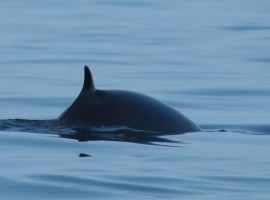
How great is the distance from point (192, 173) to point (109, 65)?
10548 millimetres

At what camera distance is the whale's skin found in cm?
1249

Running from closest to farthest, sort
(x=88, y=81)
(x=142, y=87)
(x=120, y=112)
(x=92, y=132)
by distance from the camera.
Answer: (x=88, y=81) → (x=92, y=132) → (x=120, y=112) → (x=142, y=87)

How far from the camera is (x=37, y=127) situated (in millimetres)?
13023

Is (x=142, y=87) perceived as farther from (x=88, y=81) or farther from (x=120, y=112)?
(x=88, y=81)

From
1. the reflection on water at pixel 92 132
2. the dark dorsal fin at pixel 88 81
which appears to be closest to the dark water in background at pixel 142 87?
the reflection on water at pixel 92 132

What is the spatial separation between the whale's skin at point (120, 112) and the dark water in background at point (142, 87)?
0.25 metres

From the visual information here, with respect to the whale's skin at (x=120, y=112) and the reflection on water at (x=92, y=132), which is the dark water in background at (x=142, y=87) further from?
the whale's skin at (x=120, y=112)

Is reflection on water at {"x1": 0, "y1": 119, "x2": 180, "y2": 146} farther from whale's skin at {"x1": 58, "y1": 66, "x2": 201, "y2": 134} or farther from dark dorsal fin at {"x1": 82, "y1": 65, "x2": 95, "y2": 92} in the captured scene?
dark dorsal fin at {"x1": 82, "y1": 65, "x2": 95, "y2": 92}

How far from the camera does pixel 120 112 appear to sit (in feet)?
41.2

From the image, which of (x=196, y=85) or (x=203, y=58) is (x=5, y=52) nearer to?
(x=203, y=58)

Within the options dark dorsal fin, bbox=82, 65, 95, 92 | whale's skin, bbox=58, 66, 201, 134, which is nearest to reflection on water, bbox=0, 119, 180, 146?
whale's skin, bbox=58, 66, 201, 134

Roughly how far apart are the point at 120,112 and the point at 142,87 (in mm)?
5807

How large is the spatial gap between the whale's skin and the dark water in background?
25 centimetres

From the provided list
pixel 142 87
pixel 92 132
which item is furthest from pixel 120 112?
pixel 142 87
